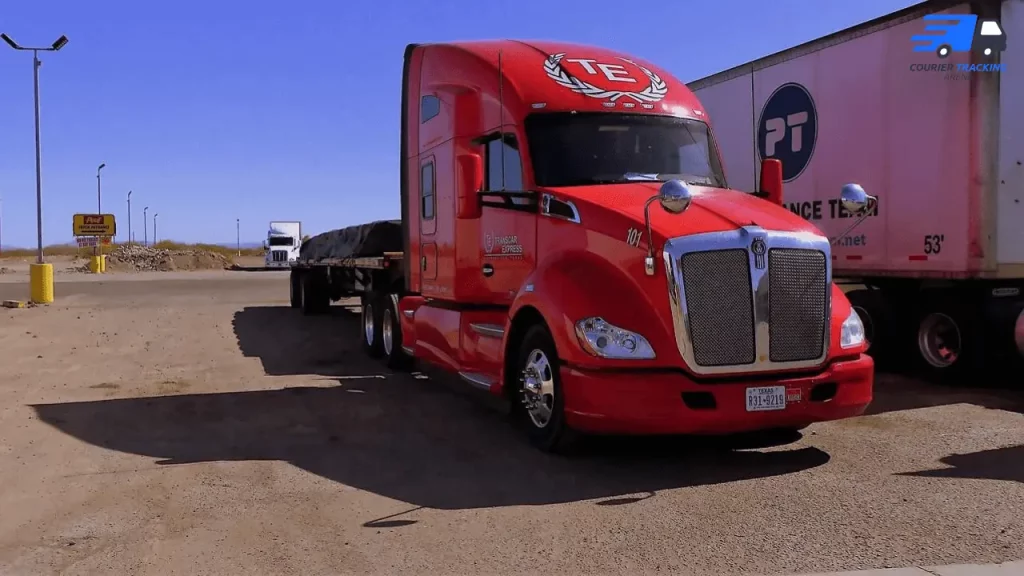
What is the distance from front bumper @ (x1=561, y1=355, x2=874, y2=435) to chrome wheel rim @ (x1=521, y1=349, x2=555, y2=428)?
0.41 meters

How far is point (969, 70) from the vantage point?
29.2ft

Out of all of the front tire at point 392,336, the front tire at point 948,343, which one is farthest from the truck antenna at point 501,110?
the front tire at point 948,343

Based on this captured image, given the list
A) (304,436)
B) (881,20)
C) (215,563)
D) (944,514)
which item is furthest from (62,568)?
(881,20)

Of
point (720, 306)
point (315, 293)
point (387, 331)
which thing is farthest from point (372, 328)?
point (720, 306)

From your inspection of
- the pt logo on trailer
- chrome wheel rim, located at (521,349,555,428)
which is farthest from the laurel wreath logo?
the pt logo on trailer

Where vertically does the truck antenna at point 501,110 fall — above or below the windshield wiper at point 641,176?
above

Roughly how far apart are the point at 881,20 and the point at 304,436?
779 centimetres

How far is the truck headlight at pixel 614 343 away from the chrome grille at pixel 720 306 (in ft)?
1.10

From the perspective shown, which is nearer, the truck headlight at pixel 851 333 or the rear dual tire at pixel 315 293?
the truck headlight at pixel 851 333

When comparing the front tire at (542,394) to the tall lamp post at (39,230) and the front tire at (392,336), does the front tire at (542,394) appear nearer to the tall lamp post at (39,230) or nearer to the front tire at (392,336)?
the front tire at (392,336)

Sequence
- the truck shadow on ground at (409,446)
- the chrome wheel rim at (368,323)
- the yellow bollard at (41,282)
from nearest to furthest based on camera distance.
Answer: the truck shadow on ground at (409,446) → the chrome wheel rim at (368,323) → the yellow bollard at (41,282)

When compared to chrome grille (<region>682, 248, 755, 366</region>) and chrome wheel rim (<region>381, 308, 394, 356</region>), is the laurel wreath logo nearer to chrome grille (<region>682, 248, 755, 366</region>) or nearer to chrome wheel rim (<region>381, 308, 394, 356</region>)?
chrome grille (<region>682, 248, 755, 366</region>)

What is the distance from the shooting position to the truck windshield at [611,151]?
286 inches

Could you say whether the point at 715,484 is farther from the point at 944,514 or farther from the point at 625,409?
the point at 944,514
